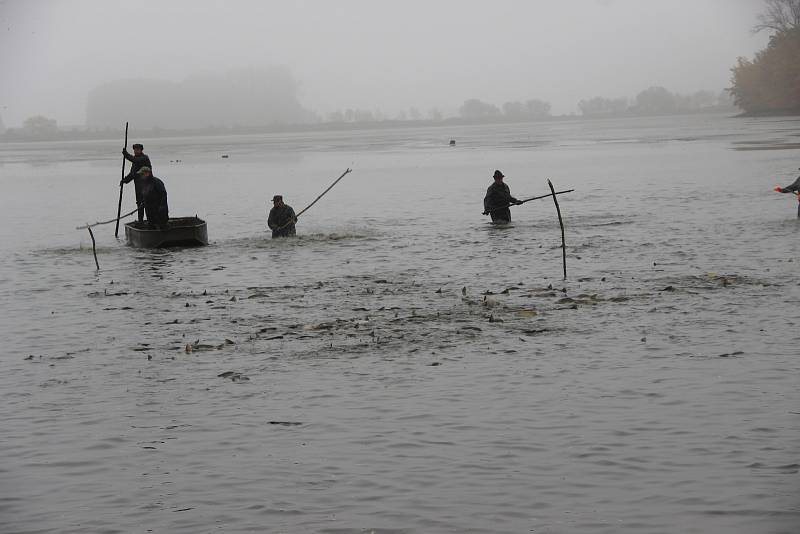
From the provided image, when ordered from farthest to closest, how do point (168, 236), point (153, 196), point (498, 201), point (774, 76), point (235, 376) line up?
point (774, 76) < point (498, 201) < point (168, 236) < point (153, 196) < point (235, 376)

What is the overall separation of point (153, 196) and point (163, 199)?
1.08 ft

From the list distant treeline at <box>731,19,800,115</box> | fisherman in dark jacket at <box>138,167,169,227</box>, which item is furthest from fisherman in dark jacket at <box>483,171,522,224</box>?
Answer: distant treeline at <box>731,19,800,115</box>

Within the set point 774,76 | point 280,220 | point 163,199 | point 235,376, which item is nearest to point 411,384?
point 235,376

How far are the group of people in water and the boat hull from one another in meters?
0.30

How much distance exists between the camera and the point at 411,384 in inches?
448

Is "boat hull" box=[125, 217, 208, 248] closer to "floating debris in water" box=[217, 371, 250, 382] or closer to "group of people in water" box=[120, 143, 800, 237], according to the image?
"group of people in water" box=[120, 143, 800, 237]

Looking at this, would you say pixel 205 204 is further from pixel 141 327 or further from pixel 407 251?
pixel 141 327

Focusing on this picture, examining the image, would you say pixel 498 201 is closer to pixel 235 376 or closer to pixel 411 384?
pixel 235 376

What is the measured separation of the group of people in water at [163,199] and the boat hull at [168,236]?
295 millimetres

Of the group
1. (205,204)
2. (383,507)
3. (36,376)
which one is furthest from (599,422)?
(205,204)

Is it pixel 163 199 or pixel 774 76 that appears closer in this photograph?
pixel 163 199

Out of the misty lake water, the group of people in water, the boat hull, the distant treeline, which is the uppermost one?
the distant treeline

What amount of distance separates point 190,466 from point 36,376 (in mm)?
4400

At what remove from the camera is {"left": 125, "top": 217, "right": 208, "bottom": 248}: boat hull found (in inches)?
949
